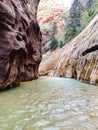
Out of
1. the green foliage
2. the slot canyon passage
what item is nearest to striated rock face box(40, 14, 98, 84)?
the slot canyon passage

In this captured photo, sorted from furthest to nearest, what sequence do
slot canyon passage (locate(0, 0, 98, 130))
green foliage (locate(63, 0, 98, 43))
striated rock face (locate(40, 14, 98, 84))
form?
green foliage (locate(63, 0, 98, 43))
striated rock face (locate(40, 14, 98, 84))
slot canyon passage (locate(0, 0, 98, 130))

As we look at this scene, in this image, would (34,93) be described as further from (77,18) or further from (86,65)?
(77,18)

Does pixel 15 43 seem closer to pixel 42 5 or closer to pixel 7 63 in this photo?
pixel 7 63

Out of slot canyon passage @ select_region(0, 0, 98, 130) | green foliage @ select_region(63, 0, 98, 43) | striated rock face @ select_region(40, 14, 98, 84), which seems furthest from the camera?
green foliage @ select_region(63, 0, 98, 43)

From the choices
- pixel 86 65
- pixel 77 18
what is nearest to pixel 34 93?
pixel 86 65

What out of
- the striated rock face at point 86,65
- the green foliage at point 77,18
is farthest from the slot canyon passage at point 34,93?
the green foliage at point 77,18

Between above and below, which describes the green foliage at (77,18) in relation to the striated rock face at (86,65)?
above

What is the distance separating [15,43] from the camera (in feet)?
33.0

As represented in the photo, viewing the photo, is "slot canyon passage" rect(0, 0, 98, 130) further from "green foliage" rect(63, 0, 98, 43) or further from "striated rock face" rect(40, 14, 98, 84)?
"green foliage" rect(63, 0, 98, 43)

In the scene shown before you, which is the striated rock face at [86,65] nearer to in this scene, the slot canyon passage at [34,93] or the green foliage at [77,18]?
the slot canyon passage at [34,93]

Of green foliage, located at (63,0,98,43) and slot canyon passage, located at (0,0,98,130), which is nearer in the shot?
slot canyon passage, located at (0,0,98,130)

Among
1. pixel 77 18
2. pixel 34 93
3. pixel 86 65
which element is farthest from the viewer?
pixel 77 18

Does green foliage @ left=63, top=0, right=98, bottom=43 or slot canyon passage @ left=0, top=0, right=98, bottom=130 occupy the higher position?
green foliage @ left=63, top=0, right=98, bottom=43

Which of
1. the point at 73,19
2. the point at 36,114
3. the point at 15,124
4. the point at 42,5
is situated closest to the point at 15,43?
the point at 36,114
